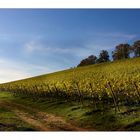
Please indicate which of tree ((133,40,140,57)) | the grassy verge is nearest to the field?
the grassy verge

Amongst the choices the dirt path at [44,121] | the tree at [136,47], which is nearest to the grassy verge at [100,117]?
the dirt path at [44,121]

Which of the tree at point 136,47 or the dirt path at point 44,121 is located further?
the tree at point 136,47

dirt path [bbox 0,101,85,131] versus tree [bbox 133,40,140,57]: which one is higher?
tree [bbox 133,40,140,57]

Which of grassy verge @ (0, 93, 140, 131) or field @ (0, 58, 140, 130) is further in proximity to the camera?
field @ (0, 58, 140, 130)

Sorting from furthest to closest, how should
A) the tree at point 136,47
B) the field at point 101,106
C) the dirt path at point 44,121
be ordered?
the tree at point 136,47
the dirt path at point 44,121
the field at point 101,106

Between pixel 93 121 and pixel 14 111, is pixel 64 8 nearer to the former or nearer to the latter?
pixel 93 121

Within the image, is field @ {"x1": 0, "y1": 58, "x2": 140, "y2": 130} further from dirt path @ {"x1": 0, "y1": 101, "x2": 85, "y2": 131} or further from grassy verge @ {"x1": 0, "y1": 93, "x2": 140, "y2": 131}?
dirt path @ {"x1": 0, "y1": 101, "x2": 85, "y2": 131}

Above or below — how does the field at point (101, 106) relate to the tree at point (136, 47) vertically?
below

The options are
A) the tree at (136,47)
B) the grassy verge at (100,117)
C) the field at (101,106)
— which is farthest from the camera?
the tree at (136,47)

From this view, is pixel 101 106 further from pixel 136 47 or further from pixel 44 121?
pixel 136 47

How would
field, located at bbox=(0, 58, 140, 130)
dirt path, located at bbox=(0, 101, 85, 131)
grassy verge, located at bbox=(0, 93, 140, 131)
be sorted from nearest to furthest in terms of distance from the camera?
grassy verge, located at bbox=(0, 93, 140, 131), field, located at bbox=(0, 58, 140, 130), dirt path, located at bbox=(0, 101, 85, 131)

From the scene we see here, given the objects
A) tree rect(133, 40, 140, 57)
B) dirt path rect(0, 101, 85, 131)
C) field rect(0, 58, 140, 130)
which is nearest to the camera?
field rect(0, 58, 140, 130)

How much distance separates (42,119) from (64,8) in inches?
238

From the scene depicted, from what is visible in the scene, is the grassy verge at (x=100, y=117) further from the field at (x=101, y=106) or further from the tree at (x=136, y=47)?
the tree at (x=136, y=47)
